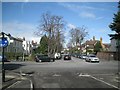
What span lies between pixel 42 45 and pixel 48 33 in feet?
103

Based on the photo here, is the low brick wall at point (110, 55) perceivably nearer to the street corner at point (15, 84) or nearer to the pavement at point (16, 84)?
the pavement at point (16, 84)

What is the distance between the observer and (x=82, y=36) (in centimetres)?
11356

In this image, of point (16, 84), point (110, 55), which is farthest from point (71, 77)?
point (110, 55)

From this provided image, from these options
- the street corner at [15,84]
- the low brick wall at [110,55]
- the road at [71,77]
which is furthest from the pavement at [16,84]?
the low brick wall at [110,55]

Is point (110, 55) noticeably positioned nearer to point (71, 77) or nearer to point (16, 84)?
point (71, 77)

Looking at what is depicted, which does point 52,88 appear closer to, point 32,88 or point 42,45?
point 32,88

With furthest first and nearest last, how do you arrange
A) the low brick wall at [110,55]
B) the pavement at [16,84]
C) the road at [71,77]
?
the low brick wall at [110,55] → the road at [71,77] → the pavement at [16,84]

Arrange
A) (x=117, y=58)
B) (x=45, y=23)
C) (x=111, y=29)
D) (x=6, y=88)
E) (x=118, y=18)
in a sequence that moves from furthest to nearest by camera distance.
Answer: (x=45, y=23) → (x=117, y=58) → (x=111, y=29) → (x=118, y=18) → (x=6, y=88)

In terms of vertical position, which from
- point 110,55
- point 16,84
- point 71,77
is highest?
point 110,55

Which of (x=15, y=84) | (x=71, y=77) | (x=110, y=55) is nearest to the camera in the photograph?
(x=15, y=84)

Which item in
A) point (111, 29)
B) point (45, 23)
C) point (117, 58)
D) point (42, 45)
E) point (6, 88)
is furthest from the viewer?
point (42, 45)

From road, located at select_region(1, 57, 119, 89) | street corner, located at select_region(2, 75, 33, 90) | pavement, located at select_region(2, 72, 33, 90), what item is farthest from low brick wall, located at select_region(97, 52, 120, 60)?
street corner, located at select_region(2, 75, 33, 90)

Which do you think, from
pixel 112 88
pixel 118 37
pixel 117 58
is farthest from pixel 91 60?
pixel 112 88

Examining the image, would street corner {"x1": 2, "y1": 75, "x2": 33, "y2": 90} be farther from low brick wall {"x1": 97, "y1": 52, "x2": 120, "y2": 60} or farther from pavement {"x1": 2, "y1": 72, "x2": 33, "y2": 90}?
low brick wall {"x1": 97, "y1": 52, "x2": 120, "y2": 60}
